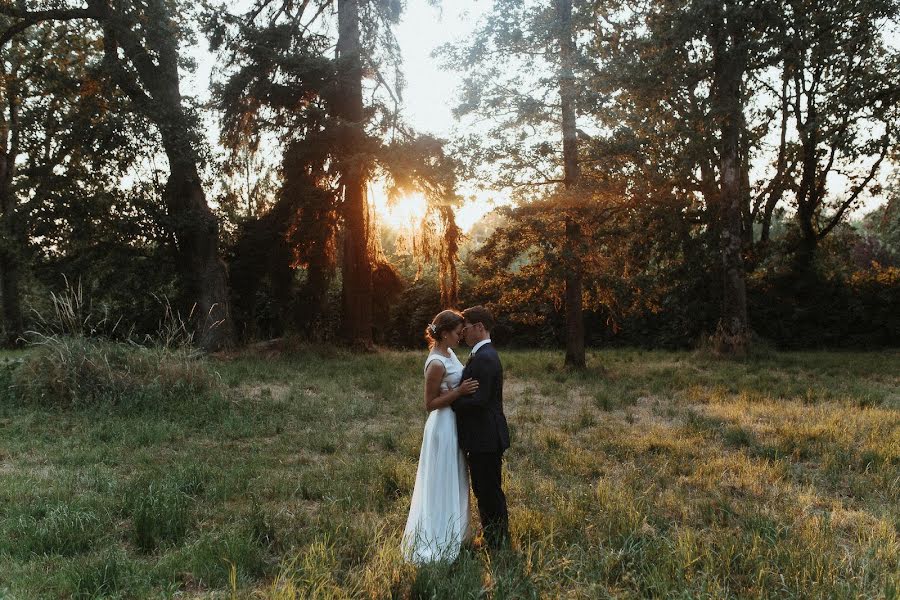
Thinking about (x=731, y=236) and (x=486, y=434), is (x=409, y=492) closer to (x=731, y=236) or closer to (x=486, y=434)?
(x=486, y=434)

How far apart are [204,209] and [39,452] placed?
10425mm

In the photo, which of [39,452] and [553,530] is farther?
[39,452]

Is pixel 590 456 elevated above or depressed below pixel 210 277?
below

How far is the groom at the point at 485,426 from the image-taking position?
3.91 metres

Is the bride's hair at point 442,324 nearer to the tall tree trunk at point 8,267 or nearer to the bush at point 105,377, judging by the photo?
the bush at point 105,377

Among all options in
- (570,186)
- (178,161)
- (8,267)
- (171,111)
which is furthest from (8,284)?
(570,186)

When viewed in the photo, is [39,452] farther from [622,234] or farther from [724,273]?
[724,273]

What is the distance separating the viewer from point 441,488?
394cm

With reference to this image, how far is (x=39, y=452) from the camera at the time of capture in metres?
6.69

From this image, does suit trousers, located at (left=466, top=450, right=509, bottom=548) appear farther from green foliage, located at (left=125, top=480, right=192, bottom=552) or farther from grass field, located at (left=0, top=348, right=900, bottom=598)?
green foliage, located at (left=125, top=480, right=192, bottom=552)

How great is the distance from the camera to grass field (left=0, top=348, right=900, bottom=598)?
3516mm

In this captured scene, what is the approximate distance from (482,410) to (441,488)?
0.56 metres

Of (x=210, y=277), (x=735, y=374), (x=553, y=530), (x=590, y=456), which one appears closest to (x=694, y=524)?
(x=553, y=530)

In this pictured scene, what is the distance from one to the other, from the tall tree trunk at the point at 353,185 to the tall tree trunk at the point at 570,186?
5072 millimetres
